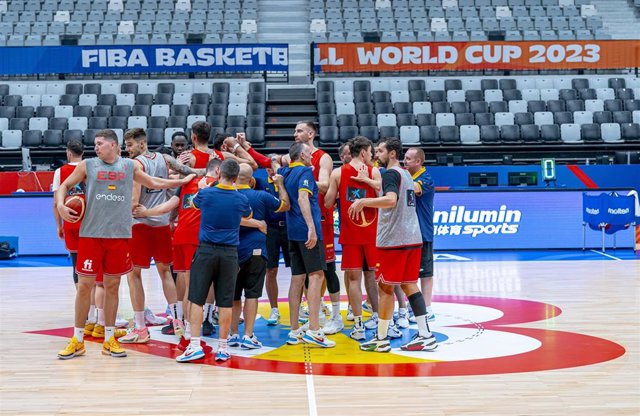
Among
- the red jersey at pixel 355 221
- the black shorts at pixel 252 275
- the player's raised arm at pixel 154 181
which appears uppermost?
the player's raised arm at pixel 154 181

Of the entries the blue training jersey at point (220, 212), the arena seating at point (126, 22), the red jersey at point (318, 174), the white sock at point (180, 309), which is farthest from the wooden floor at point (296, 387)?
the arena seating at point (126, 22)

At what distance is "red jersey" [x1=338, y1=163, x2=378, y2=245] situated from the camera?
25.8ft

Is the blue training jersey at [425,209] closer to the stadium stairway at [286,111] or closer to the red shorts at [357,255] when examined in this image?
the red shorts at [357,255]

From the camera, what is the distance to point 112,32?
80.2ft

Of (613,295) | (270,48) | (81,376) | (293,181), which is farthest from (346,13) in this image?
(81,376)

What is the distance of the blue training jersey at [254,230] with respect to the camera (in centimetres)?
733

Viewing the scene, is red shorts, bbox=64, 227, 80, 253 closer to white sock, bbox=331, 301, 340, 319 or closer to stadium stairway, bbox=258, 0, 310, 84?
white sock, bbox=331, 301, 340, 319

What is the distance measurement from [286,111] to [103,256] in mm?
14456

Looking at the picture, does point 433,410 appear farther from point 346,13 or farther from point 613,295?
point 346,13

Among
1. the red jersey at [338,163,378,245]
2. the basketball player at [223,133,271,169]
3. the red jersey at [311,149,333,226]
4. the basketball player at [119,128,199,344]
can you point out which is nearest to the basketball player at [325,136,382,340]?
the red jersey at [338,163,378,245]

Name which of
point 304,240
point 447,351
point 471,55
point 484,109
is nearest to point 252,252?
point 304,240

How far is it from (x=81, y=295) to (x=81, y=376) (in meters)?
0.91

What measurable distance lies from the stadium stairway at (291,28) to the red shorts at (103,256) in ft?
54.4

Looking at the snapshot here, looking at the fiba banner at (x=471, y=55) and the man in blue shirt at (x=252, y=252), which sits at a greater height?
the fiba banner at (x=471, y=55)
